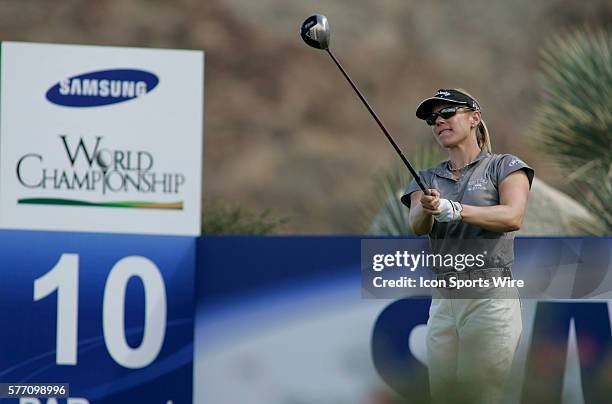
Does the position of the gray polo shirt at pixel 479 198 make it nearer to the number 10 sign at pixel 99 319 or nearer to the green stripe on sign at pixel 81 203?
the number 10 sign at pixel 99 319

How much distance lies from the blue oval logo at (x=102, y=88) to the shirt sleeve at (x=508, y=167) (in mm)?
3902

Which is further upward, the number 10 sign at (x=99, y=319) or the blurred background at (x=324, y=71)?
the blurred background at (x=324, y=71)

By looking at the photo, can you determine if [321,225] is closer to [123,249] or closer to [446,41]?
[446,41]

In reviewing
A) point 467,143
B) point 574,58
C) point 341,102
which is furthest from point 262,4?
point 467,143

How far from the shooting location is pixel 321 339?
7309mm

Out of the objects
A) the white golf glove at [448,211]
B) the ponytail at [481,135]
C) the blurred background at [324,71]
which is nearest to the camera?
the white golf glove at [448,211]

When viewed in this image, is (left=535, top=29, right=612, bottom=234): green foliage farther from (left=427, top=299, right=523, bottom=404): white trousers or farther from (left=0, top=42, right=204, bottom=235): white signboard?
(left=427, top=299, right=523, bottom=404): white trousers

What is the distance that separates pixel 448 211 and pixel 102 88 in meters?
4.12

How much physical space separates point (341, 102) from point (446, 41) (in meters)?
2.77

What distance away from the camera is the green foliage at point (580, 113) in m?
12.7

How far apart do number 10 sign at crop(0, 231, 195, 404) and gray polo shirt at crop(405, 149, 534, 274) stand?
9.47ft

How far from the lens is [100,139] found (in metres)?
8.09

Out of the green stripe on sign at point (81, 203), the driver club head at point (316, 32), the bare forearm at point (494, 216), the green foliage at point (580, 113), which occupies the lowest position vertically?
the bare forearm at point (494, 216)

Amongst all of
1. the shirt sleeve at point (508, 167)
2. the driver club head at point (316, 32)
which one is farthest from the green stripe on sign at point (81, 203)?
the shirt sleeve at point (508, 167)
